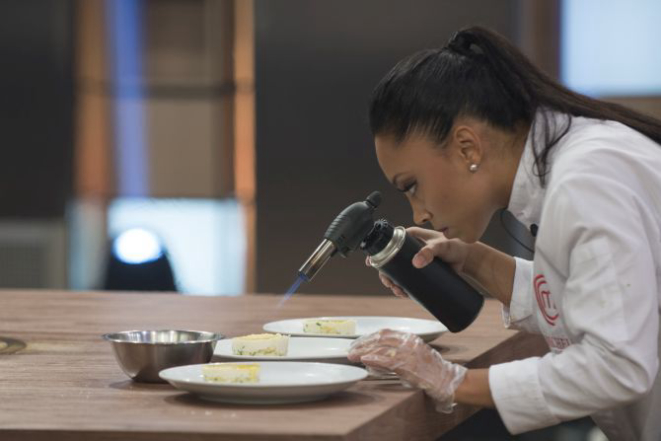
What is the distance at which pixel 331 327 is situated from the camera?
2.00m

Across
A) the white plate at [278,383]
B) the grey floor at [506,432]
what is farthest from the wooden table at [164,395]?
the grey floor at [506,432]

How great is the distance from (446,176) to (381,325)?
50cm

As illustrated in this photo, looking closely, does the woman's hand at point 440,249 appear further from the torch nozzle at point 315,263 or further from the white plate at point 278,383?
the white plate at point 278,383

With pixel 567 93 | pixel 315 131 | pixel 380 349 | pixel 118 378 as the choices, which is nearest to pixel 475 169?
pixel 567 93

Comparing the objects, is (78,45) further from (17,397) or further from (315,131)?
(17,397)

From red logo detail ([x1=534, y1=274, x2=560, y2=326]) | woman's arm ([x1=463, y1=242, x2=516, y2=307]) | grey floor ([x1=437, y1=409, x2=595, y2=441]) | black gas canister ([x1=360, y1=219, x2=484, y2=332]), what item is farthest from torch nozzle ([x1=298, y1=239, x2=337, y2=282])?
grey floor ([x1=437, y1=409, x2=595, y2=441])

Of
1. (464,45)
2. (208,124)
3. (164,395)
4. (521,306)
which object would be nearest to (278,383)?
(164,395)

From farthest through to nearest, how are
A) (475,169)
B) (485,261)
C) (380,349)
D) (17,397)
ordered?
1. (485,261)
2. (475,169)
3. (380,349)
4. (17,397)

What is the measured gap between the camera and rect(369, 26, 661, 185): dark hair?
68.9 inches

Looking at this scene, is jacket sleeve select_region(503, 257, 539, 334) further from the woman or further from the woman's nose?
the woman's nose

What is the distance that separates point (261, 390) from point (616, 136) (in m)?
0.68

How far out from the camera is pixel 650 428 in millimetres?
1805

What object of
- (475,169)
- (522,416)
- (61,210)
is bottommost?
(61,210)

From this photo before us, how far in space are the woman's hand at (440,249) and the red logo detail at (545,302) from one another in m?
0.25
